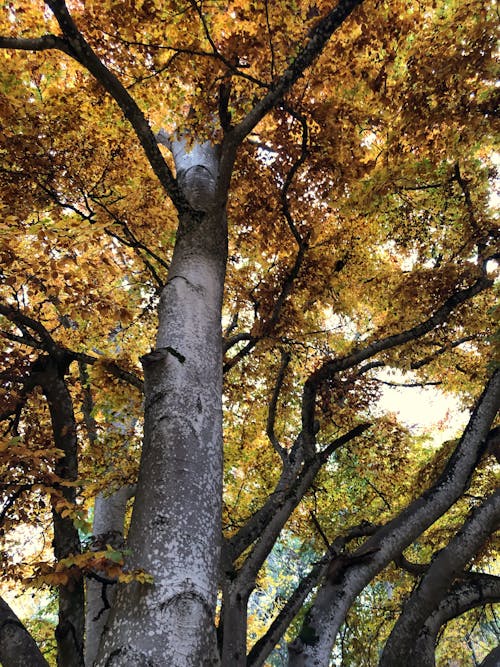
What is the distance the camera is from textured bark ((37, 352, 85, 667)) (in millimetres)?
2926

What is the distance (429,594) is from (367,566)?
456 mm

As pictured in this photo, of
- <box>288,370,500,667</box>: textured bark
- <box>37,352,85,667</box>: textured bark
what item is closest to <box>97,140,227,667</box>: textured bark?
<box>37,352,85,667</box>: textured bark

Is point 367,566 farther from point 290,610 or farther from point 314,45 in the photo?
point 314,45

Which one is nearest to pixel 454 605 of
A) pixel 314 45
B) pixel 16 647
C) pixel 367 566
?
pixel 367 566

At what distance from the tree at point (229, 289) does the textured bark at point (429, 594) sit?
0.6 inches

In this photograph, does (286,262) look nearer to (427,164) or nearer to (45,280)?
(427,164)

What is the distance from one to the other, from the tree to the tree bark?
0.01 meters

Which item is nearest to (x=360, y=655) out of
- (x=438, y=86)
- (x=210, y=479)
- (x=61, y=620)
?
(x=61, y=620)

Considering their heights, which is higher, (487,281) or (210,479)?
(487,281)

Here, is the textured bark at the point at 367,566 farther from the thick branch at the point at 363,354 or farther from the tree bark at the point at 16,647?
the tree bark at the point at 16,647

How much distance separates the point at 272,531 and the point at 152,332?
5038 mm

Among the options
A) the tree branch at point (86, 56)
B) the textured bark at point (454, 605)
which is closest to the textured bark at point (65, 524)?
the tree branch at point (86, 56)

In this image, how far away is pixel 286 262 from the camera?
6688mm

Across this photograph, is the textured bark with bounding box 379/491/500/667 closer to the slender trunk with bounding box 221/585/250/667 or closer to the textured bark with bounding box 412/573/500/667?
the textured bark with bounding box 412/573/500/667
